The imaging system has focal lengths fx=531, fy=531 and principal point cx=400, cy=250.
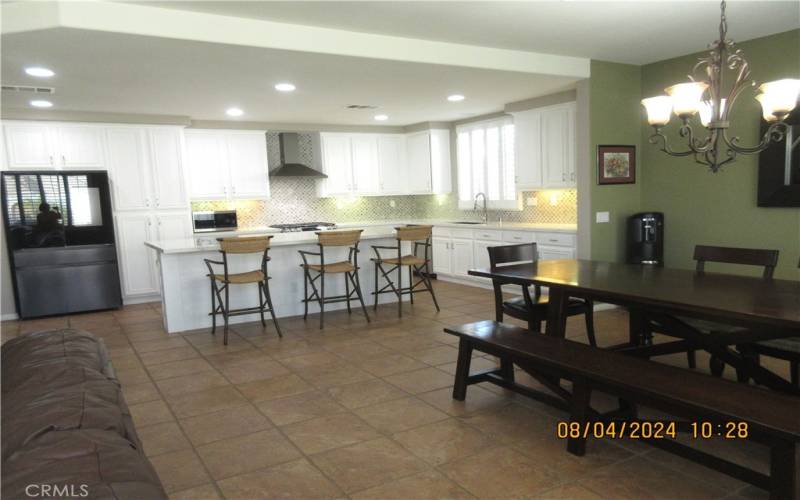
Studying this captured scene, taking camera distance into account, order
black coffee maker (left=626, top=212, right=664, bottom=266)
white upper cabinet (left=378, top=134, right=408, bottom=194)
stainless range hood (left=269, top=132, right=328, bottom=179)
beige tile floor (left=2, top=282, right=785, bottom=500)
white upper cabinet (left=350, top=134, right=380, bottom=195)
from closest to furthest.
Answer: beige tile floor (left=2, top=282, right=785, bottom=500) < black coffee maker (left=626, top=212, right=664, bottom=266) < stainless range hood (left=269, top=132, right=328, bottom=179) < white upper cabinet (left=350, top=134, right=380, bottom=195) < white upper cabinet (left=378, top=134, right=408, bottom=194)

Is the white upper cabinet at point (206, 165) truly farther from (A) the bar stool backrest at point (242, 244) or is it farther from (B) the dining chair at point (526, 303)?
(B) the dining chair at point (526, 303)

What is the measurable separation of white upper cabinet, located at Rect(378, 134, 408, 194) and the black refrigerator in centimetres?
390

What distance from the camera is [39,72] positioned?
4.16 m

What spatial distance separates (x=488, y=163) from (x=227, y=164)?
3.59m

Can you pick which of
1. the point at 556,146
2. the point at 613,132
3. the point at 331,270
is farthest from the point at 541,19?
the point at 331,270

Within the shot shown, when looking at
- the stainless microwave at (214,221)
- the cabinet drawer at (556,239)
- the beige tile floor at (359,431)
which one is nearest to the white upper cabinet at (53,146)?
the stainless microwave at (214,221)

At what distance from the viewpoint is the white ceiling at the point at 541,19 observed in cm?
345

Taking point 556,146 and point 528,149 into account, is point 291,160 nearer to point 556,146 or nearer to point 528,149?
point 528,149

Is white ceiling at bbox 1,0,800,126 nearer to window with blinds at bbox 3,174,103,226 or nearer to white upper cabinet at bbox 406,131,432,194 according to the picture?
window with blinds at bbox 3,174,103,226

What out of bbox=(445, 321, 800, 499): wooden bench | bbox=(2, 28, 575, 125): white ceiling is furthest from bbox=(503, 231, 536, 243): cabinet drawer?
bbox=(445, 321, 800, 499): wooden bench

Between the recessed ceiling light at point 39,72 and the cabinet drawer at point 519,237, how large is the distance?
15.7 ft

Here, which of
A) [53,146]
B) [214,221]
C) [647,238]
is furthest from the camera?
[214,221]

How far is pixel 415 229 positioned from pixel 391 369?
2.03 meters

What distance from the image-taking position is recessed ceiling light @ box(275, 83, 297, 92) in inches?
194
